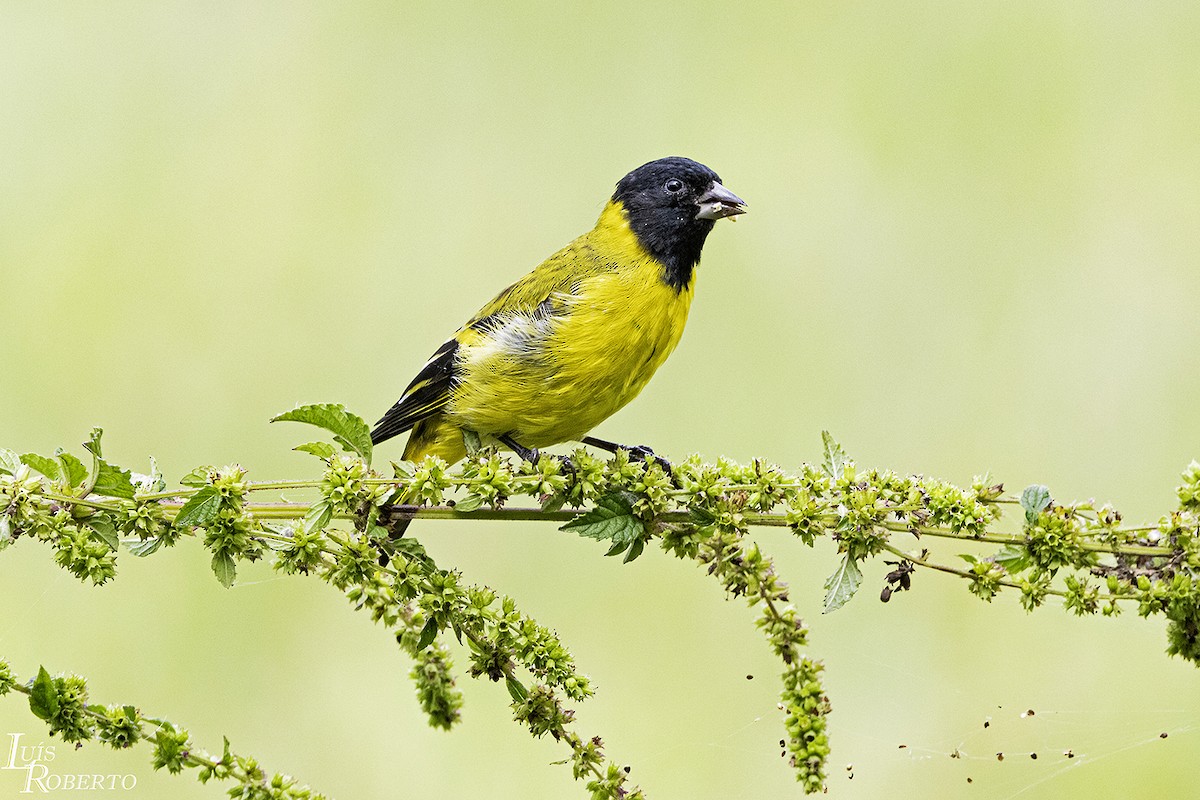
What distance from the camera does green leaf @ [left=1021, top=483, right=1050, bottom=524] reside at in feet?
6.41

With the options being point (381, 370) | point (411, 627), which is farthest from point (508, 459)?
point (381, 370)

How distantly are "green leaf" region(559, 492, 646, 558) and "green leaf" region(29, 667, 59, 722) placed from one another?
A: 853 millimetres

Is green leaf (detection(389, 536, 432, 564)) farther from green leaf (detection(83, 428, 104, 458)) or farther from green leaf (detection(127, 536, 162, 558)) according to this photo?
green leaf (detection(83, 428, 104, 458))

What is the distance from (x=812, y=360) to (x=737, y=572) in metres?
3.12

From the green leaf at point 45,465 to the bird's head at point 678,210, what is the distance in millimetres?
2225

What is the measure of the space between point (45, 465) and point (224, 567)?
0.34 m

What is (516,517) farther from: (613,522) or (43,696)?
(43,696)

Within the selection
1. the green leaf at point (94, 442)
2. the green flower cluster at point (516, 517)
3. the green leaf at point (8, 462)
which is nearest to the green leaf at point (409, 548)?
the green flower cluster at point (516, 517)

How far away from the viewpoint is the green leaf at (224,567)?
1901 mm

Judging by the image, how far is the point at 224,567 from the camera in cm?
191

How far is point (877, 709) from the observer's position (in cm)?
411

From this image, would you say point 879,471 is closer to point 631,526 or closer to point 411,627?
point 631,526

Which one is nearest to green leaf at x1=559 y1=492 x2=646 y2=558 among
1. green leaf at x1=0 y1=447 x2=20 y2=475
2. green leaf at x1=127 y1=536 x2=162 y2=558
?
green leaf at x1=127 y1=536 x2=162 y2=558

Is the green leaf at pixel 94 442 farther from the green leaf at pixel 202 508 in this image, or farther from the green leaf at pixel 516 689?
the green leaf at pixel 516 689
